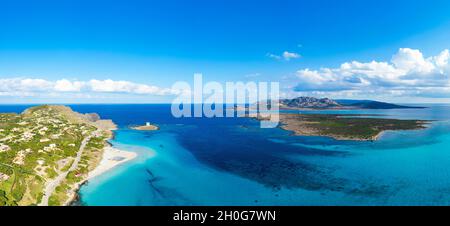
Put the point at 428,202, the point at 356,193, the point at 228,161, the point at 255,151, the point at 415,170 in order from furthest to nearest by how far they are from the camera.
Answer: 1. the point at 255,151
2. the point at 228,161
3. the point at 415,170
4. the point at 356,193
5. the point at 428,202

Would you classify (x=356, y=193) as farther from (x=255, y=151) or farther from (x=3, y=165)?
(x=3, y=165)

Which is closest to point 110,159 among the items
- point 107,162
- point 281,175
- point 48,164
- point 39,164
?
point 107,162

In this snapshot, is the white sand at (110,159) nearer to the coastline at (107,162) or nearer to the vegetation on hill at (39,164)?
the coastline at (107,162)

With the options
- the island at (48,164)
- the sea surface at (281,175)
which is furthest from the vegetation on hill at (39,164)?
the sea surface at (281,175)

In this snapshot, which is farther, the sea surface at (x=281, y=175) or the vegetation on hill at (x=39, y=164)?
the sea surface at (x=281, y=175)

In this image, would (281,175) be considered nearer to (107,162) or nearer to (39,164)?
(107,162)
